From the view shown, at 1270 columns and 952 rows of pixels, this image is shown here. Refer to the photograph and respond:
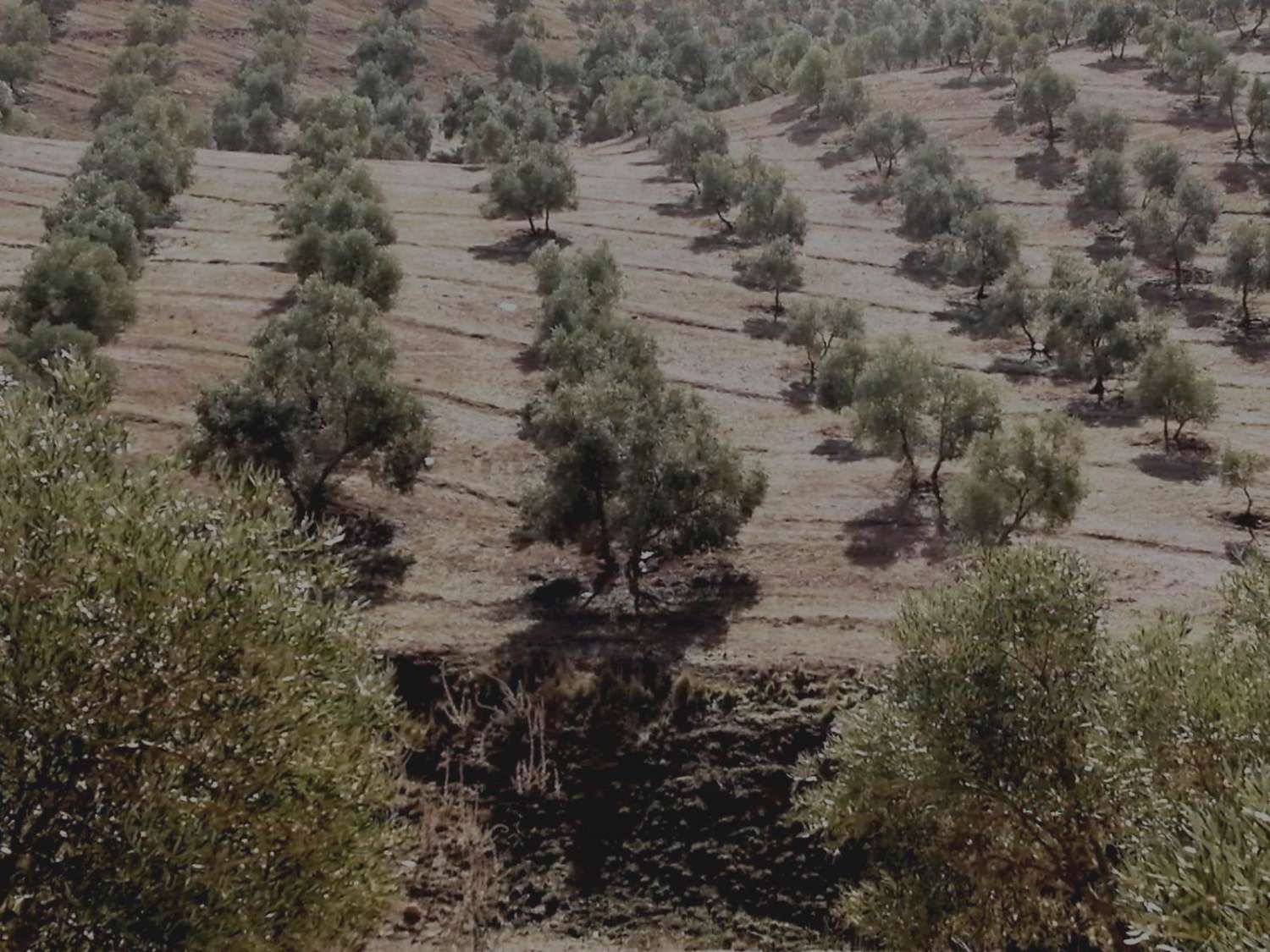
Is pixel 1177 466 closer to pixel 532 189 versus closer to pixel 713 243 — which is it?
pixel 713 243

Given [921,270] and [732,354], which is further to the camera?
[921,270]

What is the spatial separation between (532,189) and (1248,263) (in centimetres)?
6059

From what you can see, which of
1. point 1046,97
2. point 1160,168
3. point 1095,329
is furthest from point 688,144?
point 1095,329

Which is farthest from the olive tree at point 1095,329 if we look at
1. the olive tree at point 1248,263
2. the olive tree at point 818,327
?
the olive tree at point 818,327

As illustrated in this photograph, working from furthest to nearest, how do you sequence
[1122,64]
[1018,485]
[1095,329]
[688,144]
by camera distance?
[1122,64]
[688,144]
[1095,329]
[1018,485]

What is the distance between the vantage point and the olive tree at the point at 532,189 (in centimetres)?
9319

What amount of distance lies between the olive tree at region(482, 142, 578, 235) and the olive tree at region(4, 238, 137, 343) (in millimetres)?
39074

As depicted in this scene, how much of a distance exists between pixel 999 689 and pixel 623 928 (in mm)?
15100

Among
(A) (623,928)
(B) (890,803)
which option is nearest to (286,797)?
(B) (890,803)

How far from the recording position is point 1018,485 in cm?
4419

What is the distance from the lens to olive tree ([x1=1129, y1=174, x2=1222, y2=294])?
290 feet

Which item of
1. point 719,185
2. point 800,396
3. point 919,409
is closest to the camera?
point 919,409

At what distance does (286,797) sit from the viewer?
55.4 ft

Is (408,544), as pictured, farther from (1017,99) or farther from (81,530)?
(1017,99)
